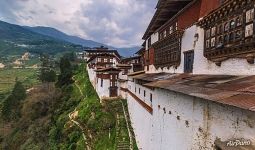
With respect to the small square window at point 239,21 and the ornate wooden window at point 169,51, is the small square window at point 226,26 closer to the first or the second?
the small square window at point 239,21

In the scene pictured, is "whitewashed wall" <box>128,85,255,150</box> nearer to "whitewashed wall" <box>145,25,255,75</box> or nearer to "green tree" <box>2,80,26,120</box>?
"whitewashed wall" <box>145,25,255,75</box>

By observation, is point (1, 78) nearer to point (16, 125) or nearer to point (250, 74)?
point (16, 125)

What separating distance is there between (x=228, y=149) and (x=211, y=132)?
5.98 ft

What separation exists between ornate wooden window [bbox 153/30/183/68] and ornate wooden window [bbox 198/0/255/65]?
15.9 feet

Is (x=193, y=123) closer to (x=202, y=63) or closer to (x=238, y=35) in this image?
(x=238, y=35)

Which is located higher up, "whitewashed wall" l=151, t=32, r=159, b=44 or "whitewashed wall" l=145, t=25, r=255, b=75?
"whitewashed wall" l=151, t=32, r=159, b=44

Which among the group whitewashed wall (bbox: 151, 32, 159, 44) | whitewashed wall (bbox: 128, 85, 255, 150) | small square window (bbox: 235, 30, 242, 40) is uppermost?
whitewashed wall (bbox: 151, 32, 159, 44)

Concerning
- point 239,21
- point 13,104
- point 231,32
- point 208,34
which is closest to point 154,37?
point 208,34

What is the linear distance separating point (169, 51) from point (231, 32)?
32.6ft

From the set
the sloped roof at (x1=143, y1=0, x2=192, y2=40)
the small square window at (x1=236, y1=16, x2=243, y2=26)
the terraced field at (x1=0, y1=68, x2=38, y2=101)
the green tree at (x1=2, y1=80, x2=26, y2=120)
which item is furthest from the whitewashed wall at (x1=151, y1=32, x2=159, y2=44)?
the terraced field at (x1=0, y1=68, x2=38, y2=101)

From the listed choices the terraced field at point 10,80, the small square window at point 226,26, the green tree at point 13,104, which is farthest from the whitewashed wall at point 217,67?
the terraced field at point 10,80

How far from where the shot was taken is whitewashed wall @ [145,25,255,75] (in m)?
9.10

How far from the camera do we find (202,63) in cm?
1311

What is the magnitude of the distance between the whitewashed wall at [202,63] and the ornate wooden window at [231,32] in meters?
0.23
